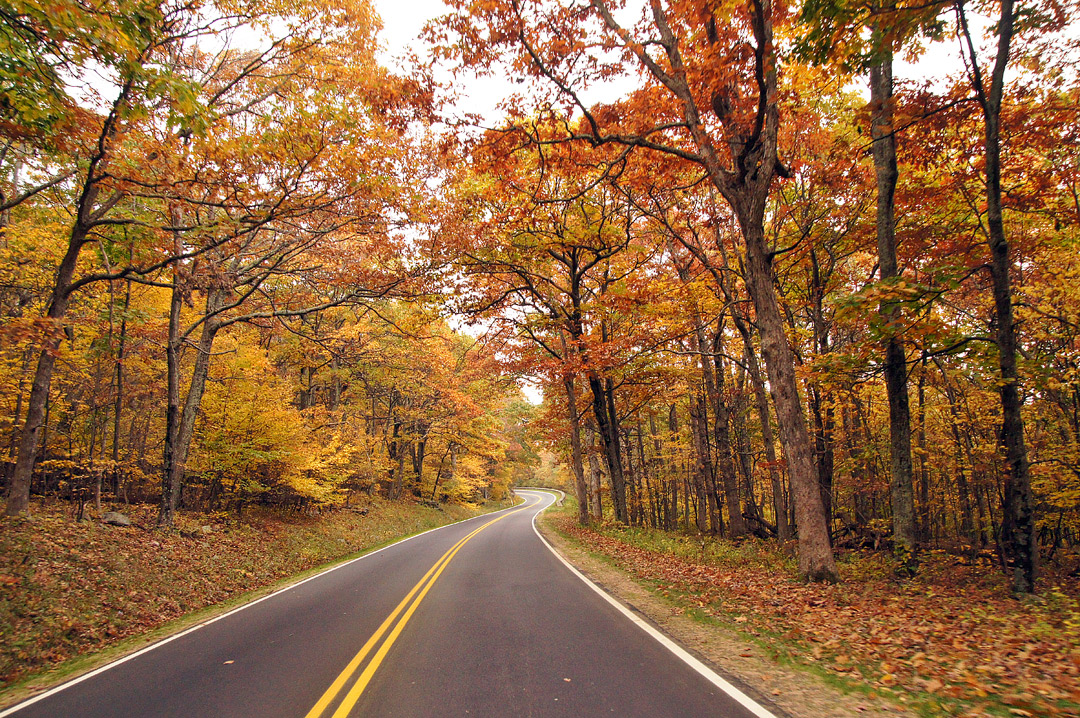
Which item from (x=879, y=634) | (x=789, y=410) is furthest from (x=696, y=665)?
(x=789, y=410)

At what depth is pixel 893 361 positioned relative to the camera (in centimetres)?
920

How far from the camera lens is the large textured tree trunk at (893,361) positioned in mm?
8797

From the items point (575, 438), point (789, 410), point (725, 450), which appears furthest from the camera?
point (575, 438)

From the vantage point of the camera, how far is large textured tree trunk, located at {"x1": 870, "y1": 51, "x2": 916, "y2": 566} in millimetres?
8797

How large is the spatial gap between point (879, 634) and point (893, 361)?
19.2ft

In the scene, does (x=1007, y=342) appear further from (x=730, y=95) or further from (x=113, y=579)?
(x=113, y=579)

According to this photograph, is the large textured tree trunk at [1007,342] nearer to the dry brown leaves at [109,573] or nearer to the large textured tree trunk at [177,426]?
the dry brown leaves at [109,573]

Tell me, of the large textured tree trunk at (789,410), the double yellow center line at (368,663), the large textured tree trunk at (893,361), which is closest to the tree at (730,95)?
the large textured tree trunk at (789,410)

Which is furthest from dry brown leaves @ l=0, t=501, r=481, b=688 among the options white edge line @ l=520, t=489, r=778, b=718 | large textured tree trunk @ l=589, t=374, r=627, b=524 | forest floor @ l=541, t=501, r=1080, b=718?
large textured tree trunk @ l=589, t=374, r=627, b=524

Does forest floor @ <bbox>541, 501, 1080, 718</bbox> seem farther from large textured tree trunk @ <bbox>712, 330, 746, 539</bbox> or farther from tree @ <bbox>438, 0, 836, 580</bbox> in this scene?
large textured tree trunk @ <bbox>712, 330, 746, 539</bbox>

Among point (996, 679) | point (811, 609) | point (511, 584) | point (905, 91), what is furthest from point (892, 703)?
point (905, 91)

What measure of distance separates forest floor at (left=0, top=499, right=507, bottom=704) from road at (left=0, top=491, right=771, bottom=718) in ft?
3.52

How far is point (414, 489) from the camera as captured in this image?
35281 millimetres

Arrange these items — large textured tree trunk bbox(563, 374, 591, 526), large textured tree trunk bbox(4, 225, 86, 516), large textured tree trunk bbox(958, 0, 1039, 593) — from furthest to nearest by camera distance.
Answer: large textured tree trunk bbox(563, 374, 591, 526) < large textured tree trunk bbox(4, 225, 86, 516) < large textured tree trunk bbox(958, 0, 1039, 593)
